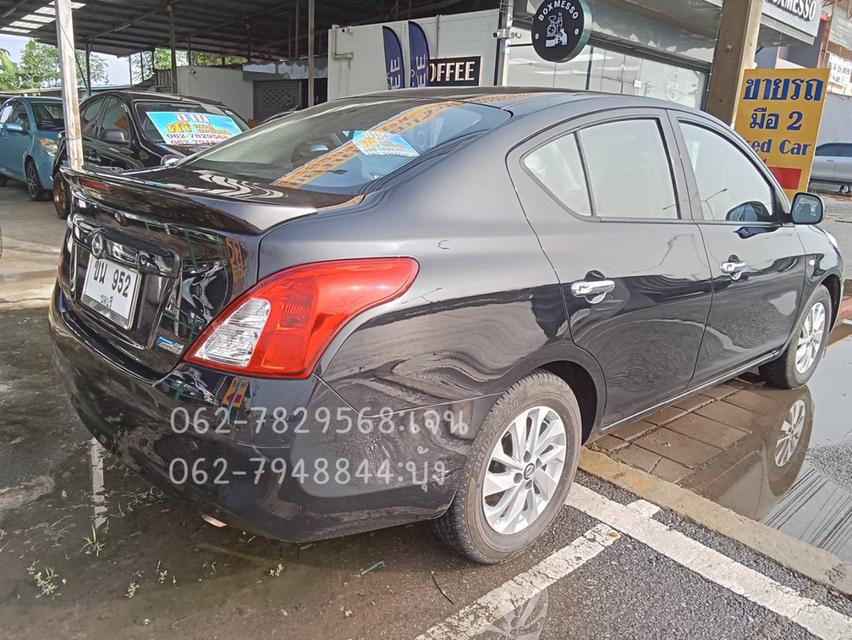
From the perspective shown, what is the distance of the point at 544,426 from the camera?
240cm

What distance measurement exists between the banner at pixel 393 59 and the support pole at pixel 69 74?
6.79 metres

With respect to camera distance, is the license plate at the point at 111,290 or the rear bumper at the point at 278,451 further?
the license plate at the point at 111,290

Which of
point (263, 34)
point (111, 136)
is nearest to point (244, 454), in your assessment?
point (111, 136)

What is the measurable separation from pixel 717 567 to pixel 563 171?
5.04ft

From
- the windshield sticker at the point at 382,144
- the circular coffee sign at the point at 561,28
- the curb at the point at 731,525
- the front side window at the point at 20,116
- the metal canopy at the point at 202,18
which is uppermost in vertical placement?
the metal canopy at the point at 202,18

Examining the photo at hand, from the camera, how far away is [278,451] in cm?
175

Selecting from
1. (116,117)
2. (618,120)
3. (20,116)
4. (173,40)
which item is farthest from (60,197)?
(173,40)

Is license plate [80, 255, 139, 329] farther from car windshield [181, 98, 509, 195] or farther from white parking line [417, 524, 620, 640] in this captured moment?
white parking line [417, 524, 620, 640]

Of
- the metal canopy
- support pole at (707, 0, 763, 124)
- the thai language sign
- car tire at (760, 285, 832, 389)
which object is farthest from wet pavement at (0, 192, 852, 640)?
the metal canopy

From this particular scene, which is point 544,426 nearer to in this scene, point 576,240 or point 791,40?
point 576,240

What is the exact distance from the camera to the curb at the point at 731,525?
243 centimetres

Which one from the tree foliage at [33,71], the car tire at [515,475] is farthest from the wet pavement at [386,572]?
the tree foliage at [33,71]

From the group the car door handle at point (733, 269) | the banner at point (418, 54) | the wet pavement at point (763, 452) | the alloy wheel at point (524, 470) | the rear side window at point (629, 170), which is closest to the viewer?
the alloy wheel at point (524, 470)

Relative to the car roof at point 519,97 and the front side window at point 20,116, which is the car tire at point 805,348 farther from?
the front side window at point 20,116
